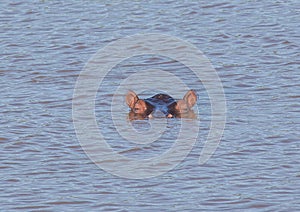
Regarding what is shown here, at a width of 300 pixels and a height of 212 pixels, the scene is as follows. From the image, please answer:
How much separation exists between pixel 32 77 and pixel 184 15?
432 centimetres

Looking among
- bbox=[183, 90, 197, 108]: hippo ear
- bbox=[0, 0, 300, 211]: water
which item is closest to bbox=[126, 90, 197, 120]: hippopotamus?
bbox=[183, 90, 197, 108]: hippo ear

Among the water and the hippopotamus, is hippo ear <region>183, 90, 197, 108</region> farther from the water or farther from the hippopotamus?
the water

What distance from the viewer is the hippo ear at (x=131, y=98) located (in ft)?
38.1

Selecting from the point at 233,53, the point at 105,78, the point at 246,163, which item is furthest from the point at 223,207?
the point at 233,53

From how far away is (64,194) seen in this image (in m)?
8.64

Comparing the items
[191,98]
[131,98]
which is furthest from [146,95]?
[191,98]

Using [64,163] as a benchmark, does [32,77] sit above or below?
above

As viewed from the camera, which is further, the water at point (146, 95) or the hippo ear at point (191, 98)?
the hippo ear at point (191, 98)

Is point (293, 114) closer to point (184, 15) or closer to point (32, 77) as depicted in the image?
point (32, 77)

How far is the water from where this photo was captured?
28.2 feet

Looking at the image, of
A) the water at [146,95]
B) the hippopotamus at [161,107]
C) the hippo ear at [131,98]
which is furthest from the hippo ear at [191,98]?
the hippo ear at [131,98]

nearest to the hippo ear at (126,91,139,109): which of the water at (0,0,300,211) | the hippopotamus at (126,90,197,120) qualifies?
the hippopotamus at (126,90,197,120)

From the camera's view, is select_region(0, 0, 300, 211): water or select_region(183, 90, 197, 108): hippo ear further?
select_region(183, 90, 197, 108): hippo ear

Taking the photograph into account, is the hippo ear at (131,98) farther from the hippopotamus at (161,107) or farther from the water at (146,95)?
the water at (146,95)
